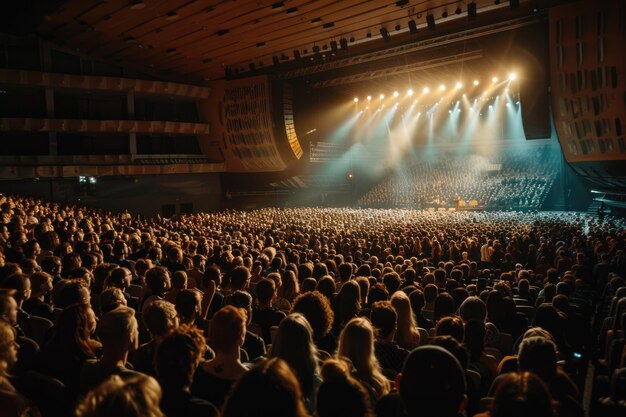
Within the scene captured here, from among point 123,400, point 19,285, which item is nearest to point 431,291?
point 19,285

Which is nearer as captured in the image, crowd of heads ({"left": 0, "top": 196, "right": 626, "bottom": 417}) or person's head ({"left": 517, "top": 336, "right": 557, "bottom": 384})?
crowd of heads ({"left": 0, "top": 196, "right": 626, "bottom": 417})

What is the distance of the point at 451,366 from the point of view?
214 cm

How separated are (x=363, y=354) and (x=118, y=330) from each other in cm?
152

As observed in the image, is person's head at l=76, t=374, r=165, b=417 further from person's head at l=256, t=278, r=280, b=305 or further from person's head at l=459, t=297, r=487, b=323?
person's head at l=459, t=297, r=487, b=323

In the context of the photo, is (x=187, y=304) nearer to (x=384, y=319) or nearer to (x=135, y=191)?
(x=384, y=319)

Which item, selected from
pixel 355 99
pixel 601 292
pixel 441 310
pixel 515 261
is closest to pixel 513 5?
pixel 515 261

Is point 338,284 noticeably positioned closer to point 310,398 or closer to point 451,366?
point 310,398

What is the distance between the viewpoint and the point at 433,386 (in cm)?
213

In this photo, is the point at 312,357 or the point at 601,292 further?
the point at 601,292

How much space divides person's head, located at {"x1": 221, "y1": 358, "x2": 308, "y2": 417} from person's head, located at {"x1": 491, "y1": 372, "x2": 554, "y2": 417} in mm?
749

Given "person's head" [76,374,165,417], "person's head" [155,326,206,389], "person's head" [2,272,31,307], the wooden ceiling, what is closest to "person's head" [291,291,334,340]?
"person's head" [155,326,206,389]

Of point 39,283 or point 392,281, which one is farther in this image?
point 392,281

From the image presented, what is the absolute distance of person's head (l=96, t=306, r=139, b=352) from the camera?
10.2 feet

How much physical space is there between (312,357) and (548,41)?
19.8 metres
